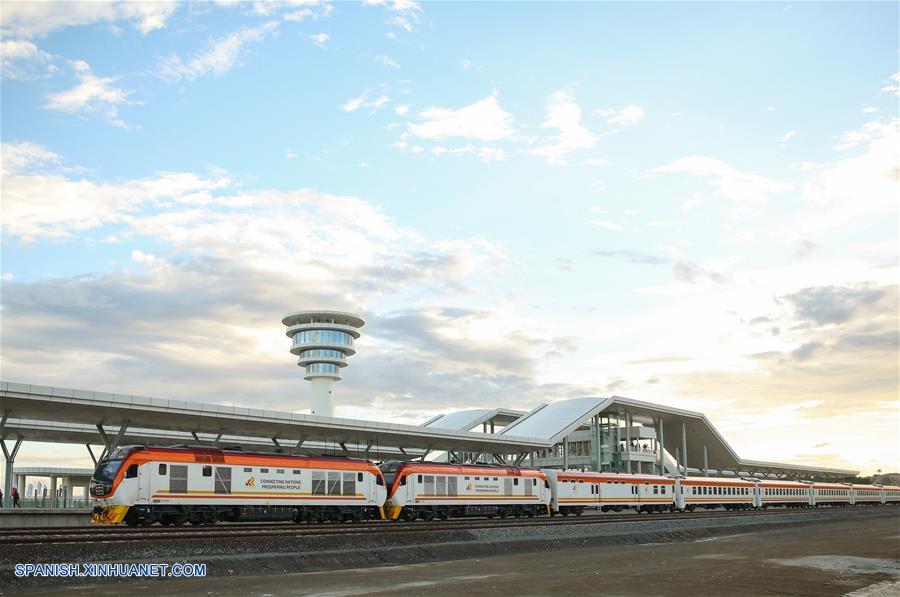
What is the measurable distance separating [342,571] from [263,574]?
2444mm

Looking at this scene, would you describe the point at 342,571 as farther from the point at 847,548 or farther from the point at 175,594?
the point at 847,548

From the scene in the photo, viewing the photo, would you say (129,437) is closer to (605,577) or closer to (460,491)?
(460,491)

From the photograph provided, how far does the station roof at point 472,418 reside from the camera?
12044cm

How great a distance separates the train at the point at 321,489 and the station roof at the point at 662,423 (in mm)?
30880

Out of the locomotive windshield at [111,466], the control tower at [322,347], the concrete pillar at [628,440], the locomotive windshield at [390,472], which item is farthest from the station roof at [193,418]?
the control tower at [322,347]

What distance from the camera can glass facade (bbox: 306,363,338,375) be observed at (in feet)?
420

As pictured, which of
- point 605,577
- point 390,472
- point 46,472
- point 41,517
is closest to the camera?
point 605,577

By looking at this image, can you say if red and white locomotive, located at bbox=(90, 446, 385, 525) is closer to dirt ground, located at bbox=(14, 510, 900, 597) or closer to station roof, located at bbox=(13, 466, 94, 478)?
dirt ground, located at bbox=(14, 510, 900, 597)

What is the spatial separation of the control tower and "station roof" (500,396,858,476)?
30.3 metres

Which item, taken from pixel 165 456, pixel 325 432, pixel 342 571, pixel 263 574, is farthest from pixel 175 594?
pixel 325 432

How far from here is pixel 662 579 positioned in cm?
2120

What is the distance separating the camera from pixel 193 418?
49250 mm

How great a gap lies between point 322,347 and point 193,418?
258 feet

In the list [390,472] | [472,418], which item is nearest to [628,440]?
[472,418]
